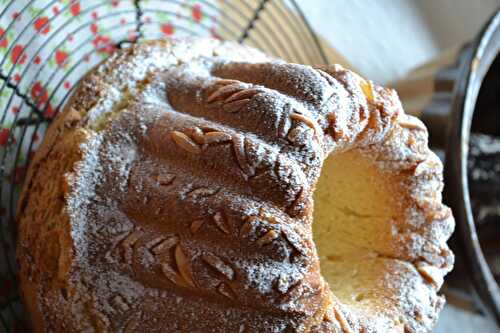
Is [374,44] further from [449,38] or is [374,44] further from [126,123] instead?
[126,123]

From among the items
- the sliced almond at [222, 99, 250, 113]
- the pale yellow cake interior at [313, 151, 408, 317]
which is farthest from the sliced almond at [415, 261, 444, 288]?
the sliced almond at [222, 99, 250, 113]

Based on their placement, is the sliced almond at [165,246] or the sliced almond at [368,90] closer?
the sliced almond at [165,246]

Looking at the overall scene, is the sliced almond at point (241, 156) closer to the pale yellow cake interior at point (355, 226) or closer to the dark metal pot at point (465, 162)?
the pale yellow cake interior at point (355, 226)

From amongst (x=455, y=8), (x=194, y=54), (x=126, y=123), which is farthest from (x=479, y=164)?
(x=126, y=123)

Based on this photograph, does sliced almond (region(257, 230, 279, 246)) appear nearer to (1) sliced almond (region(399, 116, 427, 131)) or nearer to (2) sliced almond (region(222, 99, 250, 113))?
(2) sliced almond (region(222, 99, 250, 113))

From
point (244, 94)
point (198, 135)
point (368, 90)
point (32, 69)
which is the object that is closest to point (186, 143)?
point (198, 135)

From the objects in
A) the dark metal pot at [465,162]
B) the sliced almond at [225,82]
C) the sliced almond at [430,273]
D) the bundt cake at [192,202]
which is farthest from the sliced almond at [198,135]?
the dark metal pot at [465,162]
